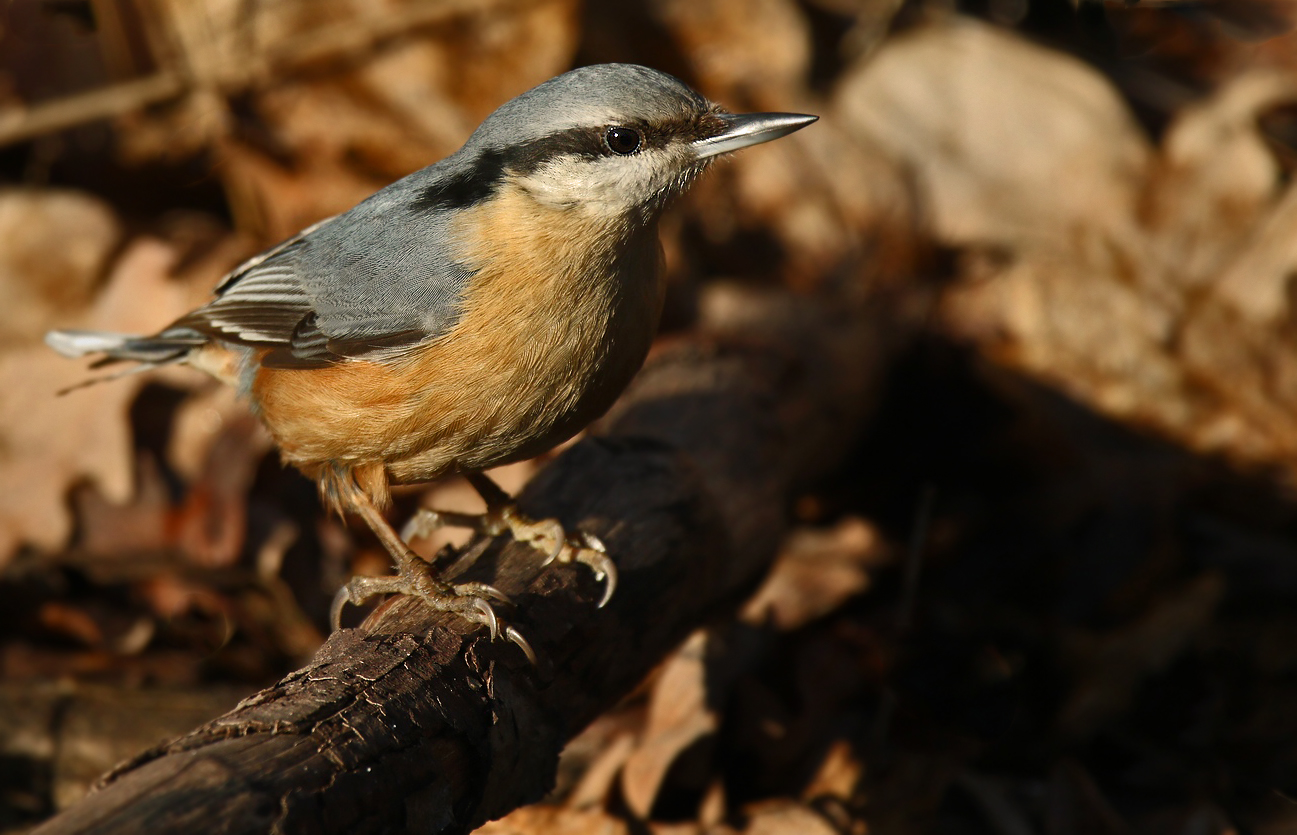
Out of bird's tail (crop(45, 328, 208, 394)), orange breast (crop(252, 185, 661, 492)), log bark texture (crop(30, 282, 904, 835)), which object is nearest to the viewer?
log bark texture (crop(30, 282, 904, 835))

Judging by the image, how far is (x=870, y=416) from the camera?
4.42 meters

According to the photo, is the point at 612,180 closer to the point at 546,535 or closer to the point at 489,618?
the point at 546,535

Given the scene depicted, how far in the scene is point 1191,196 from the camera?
528 cm

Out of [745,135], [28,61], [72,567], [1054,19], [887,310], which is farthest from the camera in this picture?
[1054,19]

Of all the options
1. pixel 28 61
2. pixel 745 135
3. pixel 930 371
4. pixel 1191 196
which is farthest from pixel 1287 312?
pixel 28 61

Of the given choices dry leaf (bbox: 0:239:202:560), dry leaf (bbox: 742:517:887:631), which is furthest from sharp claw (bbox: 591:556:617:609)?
dry leaf (bbox: 0:239:202:560)

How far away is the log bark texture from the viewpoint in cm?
167

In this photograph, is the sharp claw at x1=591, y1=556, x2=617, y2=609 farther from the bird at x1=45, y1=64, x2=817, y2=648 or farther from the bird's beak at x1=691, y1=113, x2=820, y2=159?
the bird's beak at x1=691, y1=113, x2=820, y2=159

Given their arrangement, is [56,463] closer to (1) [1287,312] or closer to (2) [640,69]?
(2) [640,69]

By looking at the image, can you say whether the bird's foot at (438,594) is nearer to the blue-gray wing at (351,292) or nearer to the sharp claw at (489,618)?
the sharp claw at (489,618)

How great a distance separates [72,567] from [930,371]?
10.7 feet

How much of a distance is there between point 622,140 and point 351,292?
0.74 m

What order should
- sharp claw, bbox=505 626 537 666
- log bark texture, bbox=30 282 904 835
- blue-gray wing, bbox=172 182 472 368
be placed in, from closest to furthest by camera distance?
log bark texture, bbox=30 282 904 835
sharp claw, bbox=505 626 537 666
blue-gray wing, bbox=172 182 472 368

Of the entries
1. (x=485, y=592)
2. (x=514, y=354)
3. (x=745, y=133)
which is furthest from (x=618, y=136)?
(x=485, y=592)
